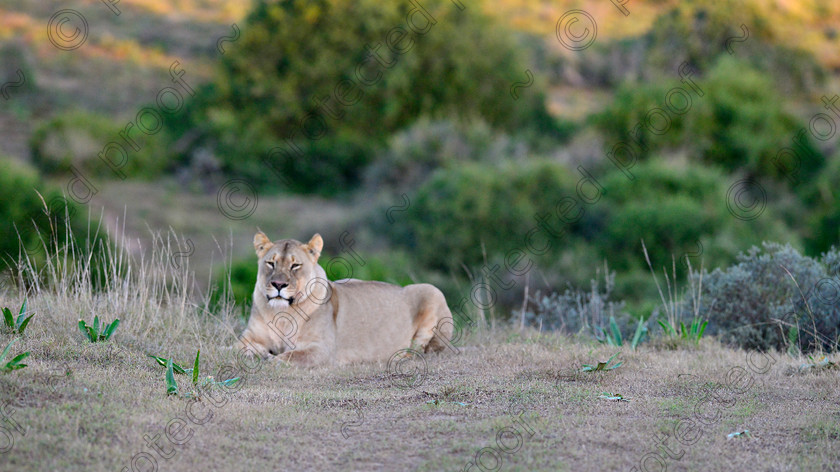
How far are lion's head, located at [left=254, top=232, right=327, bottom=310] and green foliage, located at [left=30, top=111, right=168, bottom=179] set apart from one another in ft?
87.3

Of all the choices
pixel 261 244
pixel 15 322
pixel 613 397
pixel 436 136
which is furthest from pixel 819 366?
pixel 436 136

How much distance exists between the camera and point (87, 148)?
35.2 metres

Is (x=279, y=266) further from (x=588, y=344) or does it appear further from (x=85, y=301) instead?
(x=588, y=344)

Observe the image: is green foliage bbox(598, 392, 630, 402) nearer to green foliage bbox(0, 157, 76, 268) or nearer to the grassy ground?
the grassy ground

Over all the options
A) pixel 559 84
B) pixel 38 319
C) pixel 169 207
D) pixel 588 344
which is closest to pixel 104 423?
pixel 38 319

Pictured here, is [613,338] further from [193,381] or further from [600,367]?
[193,381]

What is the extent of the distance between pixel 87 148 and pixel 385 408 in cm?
3058

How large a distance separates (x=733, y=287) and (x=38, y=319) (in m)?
8.31

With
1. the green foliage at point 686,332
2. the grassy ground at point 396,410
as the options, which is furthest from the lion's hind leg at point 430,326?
the green foliage at point 686,332

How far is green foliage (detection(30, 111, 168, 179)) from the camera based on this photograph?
34.8m

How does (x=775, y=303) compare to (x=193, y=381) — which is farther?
(x=775, y=303)

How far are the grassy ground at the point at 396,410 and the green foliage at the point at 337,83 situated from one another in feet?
102

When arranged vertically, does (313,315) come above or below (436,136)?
below

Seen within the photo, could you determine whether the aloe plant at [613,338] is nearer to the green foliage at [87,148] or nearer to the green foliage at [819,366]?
the green foliage at [819,366]
